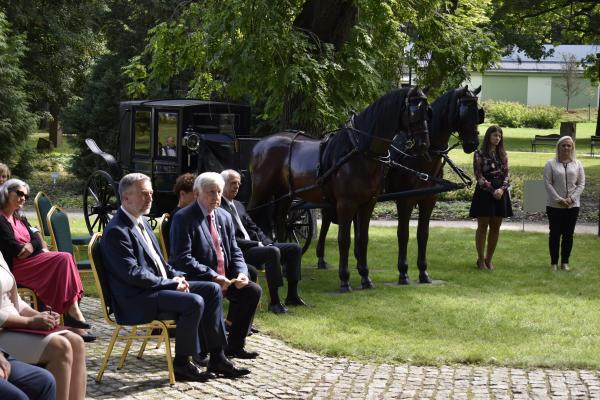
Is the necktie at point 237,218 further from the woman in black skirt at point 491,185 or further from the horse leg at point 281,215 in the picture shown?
the woman in black skirt at point 491,185

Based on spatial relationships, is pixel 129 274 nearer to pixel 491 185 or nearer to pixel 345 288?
pixel 345 288

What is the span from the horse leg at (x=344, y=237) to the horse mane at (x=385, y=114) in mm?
964

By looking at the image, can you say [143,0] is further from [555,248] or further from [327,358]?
[327,358]

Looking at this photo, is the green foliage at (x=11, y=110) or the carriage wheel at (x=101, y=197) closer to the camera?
the carriage wheel at (x=101, y=197)

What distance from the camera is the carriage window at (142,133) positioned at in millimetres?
15500

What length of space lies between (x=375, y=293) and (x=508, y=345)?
3123mm

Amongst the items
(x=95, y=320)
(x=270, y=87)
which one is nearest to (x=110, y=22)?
(x=270, y=87)

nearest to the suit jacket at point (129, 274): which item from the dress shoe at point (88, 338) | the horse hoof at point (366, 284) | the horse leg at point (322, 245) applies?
the dress shoe at point (88, 338)

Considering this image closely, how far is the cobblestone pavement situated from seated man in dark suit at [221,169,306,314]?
1712 mm

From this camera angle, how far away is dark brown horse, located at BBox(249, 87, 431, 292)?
12.1 meters

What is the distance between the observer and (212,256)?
347 inches

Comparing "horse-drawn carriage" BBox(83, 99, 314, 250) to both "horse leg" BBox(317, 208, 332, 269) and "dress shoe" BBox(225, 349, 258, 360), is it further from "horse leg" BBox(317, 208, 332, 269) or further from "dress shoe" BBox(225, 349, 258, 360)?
"dress shoe" BBox(225, 349, 258, 360)

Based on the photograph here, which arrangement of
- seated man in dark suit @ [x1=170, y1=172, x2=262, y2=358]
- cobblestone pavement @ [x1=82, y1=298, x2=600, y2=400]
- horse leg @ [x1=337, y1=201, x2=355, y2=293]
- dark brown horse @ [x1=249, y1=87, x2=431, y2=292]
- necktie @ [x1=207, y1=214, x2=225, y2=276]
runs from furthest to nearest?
1. horse leg @ [x1=337, y1=201, x2=355, y2=293]
2. dark brown horse @ [x1=249, y1=87, x2=431, y2=292]
3. necktie @ [x1=207, y1=214, x2=225, y2=276]
4. seated man in dark suit @ [x1=170, y1=172, x2=262, y2=358]
5. cobblestone pavement @ [x1=82, y1=298, x2=600, y2=400]

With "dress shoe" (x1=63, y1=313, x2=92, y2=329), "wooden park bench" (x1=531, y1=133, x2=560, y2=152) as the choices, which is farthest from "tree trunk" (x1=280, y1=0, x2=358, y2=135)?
"wooden park bench" (x1=531, y1=133, x2=560, y2=152)
